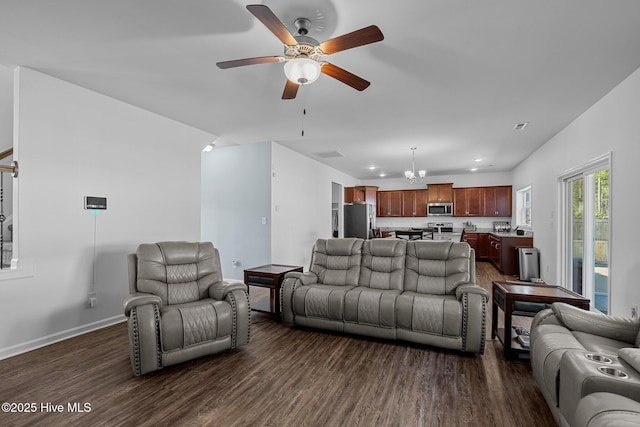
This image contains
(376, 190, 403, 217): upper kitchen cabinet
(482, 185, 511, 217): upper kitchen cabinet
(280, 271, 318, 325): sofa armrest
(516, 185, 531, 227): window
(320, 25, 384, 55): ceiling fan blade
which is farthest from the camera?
(376, 190, 403, 217): upper kitchen cabinet

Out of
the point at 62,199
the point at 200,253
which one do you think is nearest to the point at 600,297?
the point at 200,253

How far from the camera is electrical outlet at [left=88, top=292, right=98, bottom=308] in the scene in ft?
11.0

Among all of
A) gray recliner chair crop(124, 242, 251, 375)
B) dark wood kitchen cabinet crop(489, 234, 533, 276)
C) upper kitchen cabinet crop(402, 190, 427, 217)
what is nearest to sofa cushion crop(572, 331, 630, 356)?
gray recliner chair crop(124, 242, 251, 375)

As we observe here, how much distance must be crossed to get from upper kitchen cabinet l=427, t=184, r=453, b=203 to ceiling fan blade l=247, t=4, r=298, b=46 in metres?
8.31

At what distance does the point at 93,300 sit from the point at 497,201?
30.7 ft

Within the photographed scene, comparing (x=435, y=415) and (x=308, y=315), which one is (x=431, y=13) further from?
(x=308, y=315)

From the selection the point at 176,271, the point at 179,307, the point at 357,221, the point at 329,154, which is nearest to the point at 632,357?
the point at 179,307

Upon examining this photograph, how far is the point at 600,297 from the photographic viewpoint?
392 cm

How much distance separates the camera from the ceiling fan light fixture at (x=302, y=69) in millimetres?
2025

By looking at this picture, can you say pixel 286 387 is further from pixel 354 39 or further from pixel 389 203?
pixel 389 203

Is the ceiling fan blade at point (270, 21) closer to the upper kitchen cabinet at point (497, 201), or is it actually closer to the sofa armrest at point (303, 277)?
the sofa armrest at point (303, 277)

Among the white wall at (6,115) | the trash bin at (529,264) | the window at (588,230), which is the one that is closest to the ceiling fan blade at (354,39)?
the window at (588,230)

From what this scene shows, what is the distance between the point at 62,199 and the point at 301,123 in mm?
2934

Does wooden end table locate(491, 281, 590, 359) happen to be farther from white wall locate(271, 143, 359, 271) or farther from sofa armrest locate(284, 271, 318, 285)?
white wall locate(271, 143, 359, 271)
